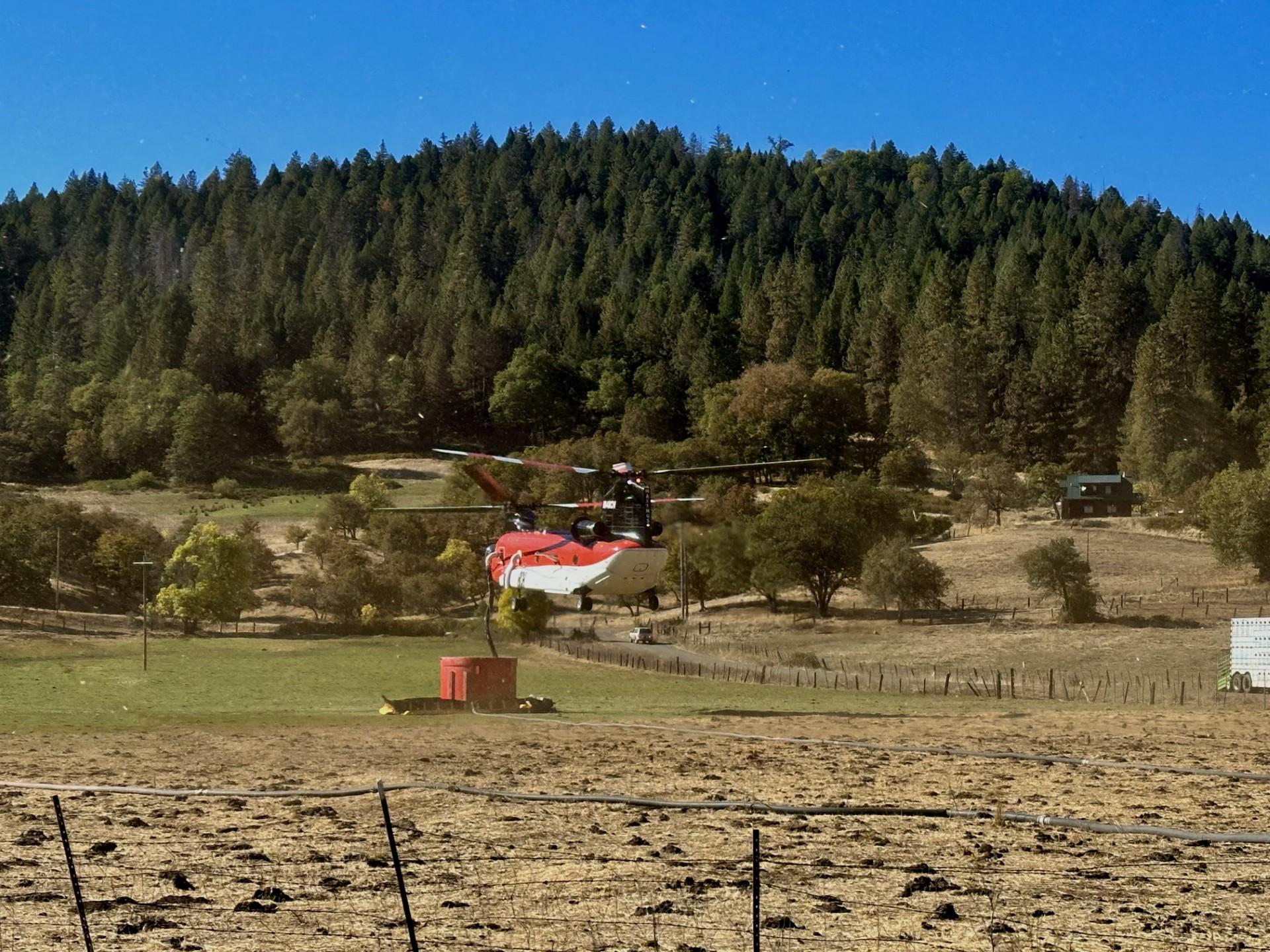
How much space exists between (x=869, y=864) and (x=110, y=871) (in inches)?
328

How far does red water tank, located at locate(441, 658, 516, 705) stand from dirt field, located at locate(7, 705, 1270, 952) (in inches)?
471

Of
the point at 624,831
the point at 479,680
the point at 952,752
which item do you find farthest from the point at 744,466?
the point at 624,831

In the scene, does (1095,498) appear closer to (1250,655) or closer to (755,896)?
(1250,655)

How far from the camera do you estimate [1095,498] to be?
124938 millimetres

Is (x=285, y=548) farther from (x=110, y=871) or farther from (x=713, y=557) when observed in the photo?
(x=110, y=871)

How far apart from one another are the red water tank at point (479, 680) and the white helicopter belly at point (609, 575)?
2.48m

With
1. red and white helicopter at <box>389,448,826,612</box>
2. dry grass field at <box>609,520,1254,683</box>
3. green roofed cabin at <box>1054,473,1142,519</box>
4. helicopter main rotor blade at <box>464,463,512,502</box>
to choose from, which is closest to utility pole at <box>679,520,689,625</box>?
dry grass field at <box>609,520,1254,683</box>

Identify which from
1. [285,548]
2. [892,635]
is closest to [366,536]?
[285,548]

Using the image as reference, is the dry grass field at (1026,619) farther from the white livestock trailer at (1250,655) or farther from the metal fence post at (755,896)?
the metal fence post at (755,896)

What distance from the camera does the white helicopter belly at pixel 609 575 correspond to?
3962cm

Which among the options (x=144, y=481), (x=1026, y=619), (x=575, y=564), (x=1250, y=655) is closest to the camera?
(x=575, y=564)

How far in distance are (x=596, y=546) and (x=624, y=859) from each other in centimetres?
2422

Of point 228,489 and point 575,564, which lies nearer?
point 575,564

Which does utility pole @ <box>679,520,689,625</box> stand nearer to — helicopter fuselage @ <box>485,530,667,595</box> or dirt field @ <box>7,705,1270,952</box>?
helicopter fuselage @ <box>485,530,667,595</box>
